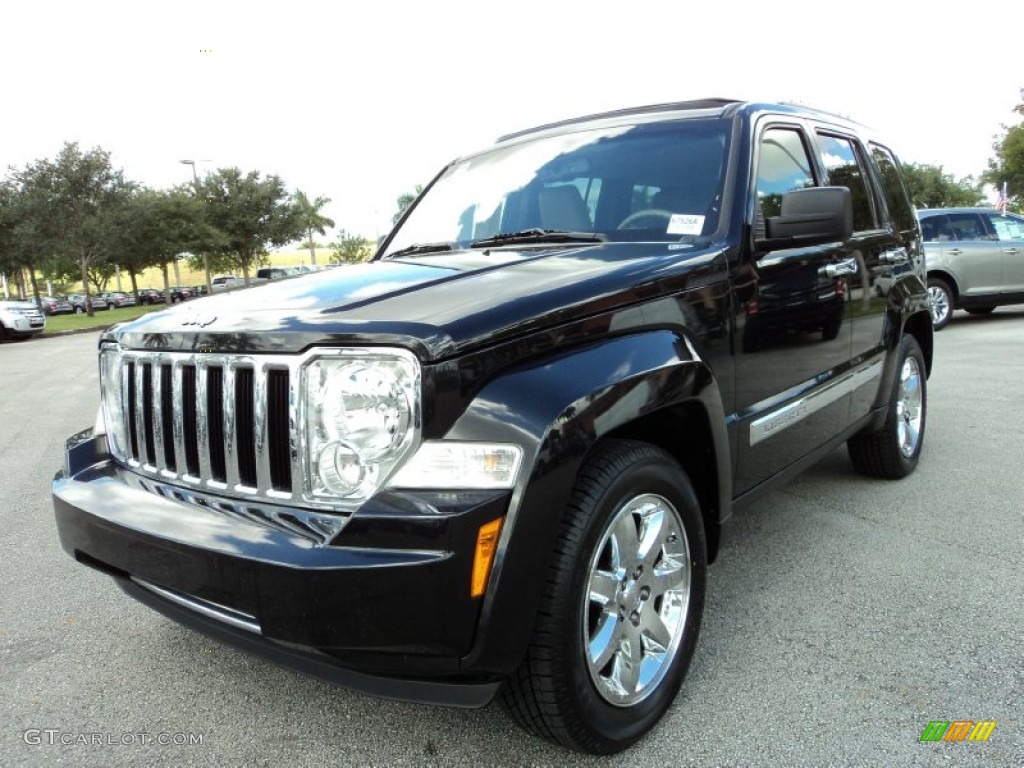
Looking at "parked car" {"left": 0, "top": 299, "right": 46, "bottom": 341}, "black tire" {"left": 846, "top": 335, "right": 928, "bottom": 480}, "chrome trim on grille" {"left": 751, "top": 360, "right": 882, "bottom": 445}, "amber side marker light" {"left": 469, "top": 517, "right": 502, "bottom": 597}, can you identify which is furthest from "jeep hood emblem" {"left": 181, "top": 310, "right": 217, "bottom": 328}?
"parked car" {"left": 0, "top": 299, "right": 46, "bottom": 341}

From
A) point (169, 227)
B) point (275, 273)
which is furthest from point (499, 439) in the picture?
point (169, 227)

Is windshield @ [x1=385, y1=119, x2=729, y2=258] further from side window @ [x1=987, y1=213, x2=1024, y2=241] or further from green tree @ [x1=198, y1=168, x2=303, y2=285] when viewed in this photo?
green tree @ [x1=198, y1=168, x2=303, y2=285]

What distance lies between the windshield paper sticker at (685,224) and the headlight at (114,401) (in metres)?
1.93

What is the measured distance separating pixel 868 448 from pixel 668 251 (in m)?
2.43

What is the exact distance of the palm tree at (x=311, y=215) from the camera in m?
45.8

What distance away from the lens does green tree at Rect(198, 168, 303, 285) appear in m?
41.6

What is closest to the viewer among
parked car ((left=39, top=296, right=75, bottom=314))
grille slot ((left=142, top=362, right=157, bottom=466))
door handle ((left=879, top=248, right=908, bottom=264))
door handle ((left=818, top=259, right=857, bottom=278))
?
grille slot ((left=142, top=362, right=157, bottom=466))

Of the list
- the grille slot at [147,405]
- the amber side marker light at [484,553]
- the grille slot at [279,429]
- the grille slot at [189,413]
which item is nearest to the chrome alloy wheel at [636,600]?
the amber side marker light at [484,553]

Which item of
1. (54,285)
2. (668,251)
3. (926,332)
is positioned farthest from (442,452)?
(54,285)

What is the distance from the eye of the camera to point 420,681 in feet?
A: 5.90

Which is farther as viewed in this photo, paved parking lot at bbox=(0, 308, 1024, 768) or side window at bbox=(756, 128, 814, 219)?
side window at bbox=(756, 128, 814, 219)

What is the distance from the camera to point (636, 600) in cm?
222

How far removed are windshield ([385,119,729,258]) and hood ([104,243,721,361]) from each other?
29 cm

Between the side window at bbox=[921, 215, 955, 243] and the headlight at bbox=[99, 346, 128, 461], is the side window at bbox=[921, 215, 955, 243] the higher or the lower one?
the higher one
